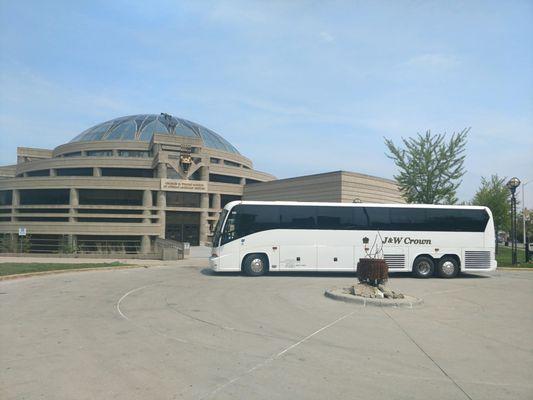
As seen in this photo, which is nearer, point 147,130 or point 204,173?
point 204,173

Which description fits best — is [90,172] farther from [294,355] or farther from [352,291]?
[294,355]

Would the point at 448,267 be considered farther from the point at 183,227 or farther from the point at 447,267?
the point at 183,227

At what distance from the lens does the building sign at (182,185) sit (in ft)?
145

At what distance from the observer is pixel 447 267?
19281 millimetres

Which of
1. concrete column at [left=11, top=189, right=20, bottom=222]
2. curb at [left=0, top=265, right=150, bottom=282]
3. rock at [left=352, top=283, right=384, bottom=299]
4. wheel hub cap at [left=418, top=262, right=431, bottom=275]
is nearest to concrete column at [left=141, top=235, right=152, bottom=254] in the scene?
concrete column at [left=11, top=189, right=20, bottom=222]

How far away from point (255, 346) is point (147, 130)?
55.3 m

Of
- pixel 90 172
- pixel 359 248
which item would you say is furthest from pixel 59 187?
pixel 359 248

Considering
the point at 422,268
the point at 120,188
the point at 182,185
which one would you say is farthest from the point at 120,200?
the point at 422,268

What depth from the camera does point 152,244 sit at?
44.0 m

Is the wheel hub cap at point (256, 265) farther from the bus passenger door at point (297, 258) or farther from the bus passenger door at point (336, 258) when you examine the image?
the bus passenger door at point (336, 258)

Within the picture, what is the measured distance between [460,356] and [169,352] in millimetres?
4842

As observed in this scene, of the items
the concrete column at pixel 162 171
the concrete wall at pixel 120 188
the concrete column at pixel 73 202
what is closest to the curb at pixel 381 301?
the concrete wall at pixel 120 188

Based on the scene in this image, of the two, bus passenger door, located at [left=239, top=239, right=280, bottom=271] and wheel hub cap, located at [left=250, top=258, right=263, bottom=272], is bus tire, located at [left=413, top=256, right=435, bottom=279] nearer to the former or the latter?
bus passenger door, located at [left=239, top=239, right=280, bottom=271]

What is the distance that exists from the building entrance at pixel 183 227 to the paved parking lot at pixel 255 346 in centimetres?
3162
